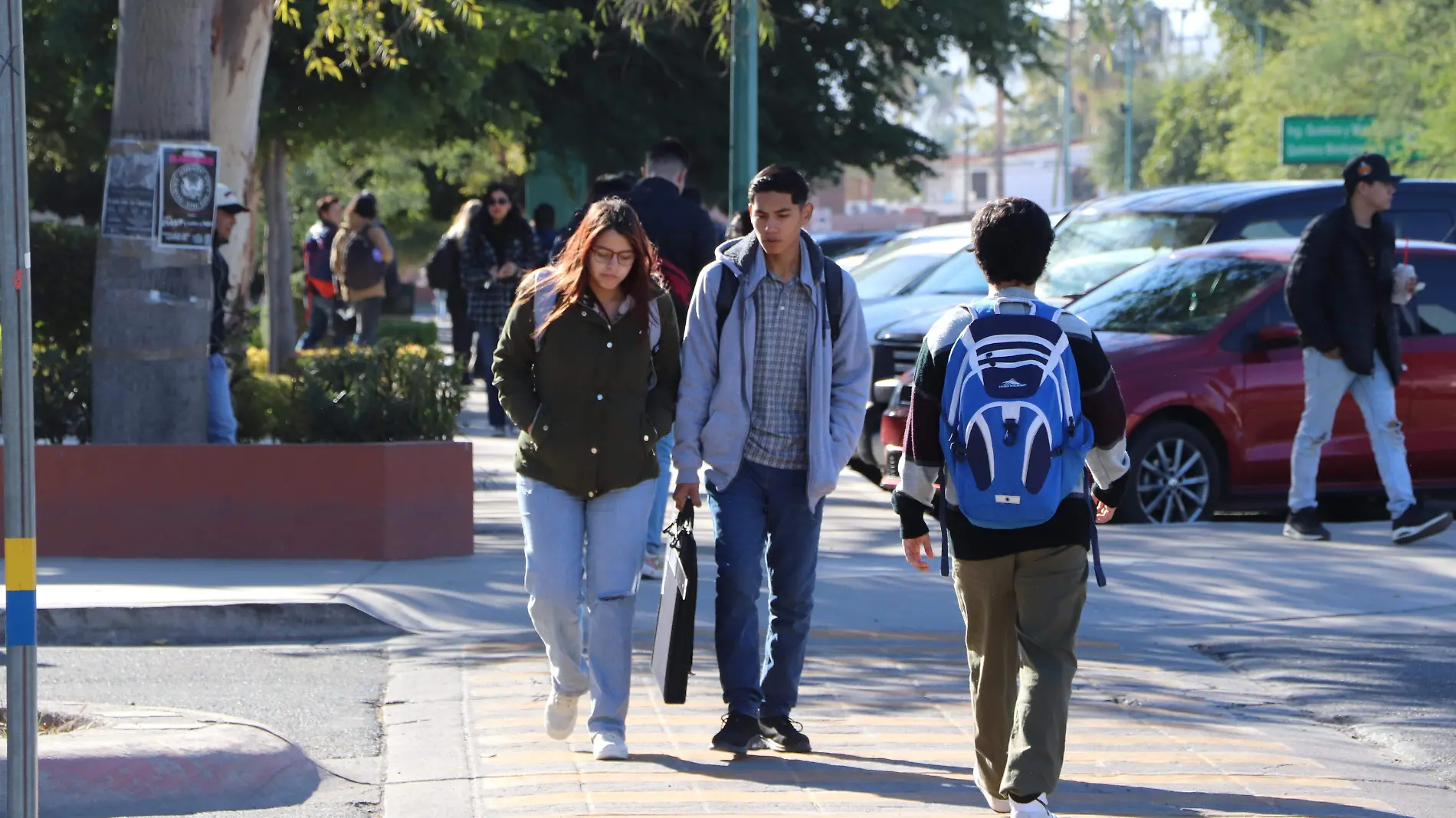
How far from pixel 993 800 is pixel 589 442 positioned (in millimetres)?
1606

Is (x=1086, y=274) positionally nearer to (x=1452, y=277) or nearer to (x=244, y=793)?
(x=1452, y=277)

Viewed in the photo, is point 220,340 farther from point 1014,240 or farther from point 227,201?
point 1014,240

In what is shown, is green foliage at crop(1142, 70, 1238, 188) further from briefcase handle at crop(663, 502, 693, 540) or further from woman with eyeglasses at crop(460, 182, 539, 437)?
briefcase handle at crop(663, 502, 693, 540)

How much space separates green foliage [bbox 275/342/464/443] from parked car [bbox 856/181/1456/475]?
3.87m

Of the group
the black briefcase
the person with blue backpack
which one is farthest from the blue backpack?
the black briefcase

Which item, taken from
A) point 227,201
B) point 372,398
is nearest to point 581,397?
point 372,398

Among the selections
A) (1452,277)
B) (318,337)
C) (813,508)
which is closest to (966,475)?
(813,508)

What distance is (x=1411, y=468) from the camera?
1092 centimetres

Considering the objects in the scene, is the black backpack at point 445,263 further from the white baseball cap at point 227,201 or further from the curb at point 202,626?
the curb at point 202,626

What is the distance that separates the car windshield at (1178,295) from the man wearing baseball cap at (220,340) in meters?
4.91

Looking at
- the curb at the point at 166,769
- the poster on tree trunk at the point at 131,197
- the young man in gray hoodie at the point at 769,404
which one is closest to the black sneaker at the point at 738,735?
the young man in gray hoodie at the point at 769,404

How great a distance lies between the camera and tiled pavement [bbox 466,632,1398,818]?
5.25 meters

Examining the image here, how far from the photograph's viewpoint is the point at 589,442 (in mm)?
5609

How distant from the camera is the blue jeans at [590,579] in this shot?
5.67 m
